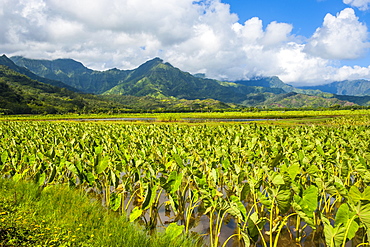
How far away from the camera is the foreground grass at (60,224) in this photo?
5.02 m

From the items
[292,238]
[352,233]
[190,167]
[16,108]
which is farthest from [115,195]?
[16,108]

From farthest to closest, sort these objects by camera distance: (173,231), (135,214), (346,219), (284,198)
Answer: (135,214)
(173,231)
(284,198)
(346,219)

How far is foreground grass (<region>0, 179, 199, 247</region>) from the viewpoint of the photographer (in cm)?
502

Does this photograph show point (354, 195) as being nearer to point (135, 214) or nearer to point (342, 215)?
point (342, 215)

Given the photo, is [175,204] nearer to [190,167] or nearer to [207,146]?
[190,167]

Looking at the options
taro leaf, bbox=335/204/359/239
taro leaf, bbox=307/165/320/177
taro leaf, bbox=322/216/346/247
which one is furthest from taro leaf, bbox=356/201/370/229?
taro leaf, bbox=307/165/320/177

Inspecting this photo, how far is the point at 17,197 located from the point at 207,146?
9.29 metres

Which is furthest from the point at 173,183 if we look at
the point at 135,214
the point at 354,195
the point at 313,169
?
the point at 313,169

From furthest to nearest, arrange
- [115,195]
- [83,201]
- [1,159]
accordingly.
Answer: [1,159] < [83,201] < [115,195]

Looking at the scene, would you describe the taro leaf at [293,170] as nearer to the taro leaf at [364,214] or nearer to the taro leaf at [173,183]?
the taro leaf at [364,214]

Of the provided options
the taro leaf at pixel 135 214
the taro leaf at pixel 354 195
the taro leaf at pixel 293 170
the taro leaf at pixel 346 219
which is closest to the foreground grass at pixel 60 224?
the taro leaf at pixel 135 214

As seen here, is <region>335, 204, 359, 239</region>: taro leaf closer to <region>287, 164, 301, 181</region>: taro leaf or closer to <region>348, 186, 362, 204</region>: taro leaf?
<region>348, 186, 362, 204</region>: taro leaf

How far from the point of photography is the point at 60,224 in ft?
Answer: 18.6

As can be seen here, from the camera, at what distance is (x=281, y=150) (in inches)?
446
